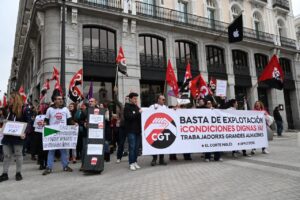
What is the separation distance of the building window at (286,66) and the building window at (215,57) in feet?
27.5

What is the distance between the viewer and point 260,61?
24.8 m

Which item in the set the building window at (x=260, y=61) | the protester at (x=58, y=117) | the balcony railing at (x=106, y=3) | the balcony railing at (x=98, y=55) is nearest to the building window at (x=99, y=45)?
the balcony railing at (x=98, y=55)

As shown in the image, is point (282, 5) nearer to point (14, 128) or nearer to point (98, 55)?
point (98, 55)

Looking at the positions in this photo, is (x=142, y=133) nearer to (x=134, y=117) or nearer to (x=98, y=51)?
(x=134, y=117)

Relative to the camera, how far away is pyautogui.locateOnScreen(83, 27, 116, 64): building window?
52.9 feet

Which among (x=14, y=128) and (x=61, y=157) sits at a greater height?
(x=14, y=128)

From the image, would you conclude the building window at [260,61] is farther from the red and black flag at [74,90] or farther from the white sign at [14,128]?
the white sign at [14,128]

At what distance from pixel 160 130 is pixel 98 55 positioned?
10.3m

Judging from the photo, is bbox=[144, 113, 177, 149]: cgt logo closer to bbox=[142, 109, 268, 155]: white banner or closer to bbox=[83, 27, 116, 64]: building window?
bbox=[142, 109, 268, 155]: white banner

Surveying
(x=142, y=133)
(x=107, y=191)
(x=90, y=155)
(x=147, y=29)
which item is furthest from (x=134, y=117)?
(x=147, y=29)

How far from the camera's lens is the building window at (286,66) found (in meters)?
26.6

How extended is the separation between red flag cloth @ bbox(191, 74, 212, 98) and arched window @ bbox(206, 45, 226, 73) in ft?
23.6

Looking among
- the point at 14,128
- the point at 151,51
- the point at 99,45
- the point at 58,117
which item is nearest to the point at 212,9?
the point at 151,51

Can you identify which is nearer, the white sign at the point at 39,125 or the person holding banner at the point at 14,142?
the person holding banner at the point at 14,142
